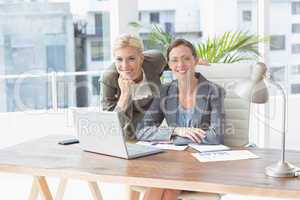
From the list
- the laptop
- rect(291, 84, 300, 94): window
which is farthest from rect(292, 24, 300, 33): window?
the laptop

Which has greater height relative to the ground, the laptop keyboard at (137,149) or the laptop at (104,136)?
the laptop at (104,136)

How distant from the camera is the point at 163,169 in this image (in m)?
2.18

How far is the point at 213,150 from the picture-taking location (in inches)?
98.9

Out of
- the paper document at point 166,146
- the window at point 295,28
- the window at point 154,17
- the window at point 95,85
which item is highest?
the window at point 154,17

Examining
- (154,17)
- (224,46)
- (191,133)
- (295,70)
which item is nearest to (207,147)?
(191,133)

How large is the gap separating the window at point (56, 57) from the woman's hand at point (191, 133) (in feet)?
8.58

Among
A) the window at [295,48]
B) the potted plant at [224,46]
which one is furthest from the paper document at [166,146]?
the window at [295,48]

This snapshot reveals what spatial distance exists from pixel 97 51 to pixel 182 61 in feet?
7.84

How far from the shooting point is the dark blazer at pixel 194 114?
2723 millimetres

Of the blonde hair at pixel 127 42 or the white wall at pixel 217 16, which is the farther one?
the white wall at pixel 217 16

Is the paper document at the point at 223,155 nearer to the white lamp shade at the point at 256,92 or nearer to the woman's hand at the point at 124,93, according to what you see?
the white lamp shade at the point at 256,92

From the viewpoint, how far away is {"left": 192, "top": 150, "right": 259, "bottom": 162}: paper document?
2.35 m

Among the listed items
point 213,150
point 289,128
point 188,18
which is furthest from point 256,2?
point 213,150

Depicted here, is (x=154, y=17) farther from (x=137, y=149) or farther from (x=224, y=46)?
(x=137, y=149)
